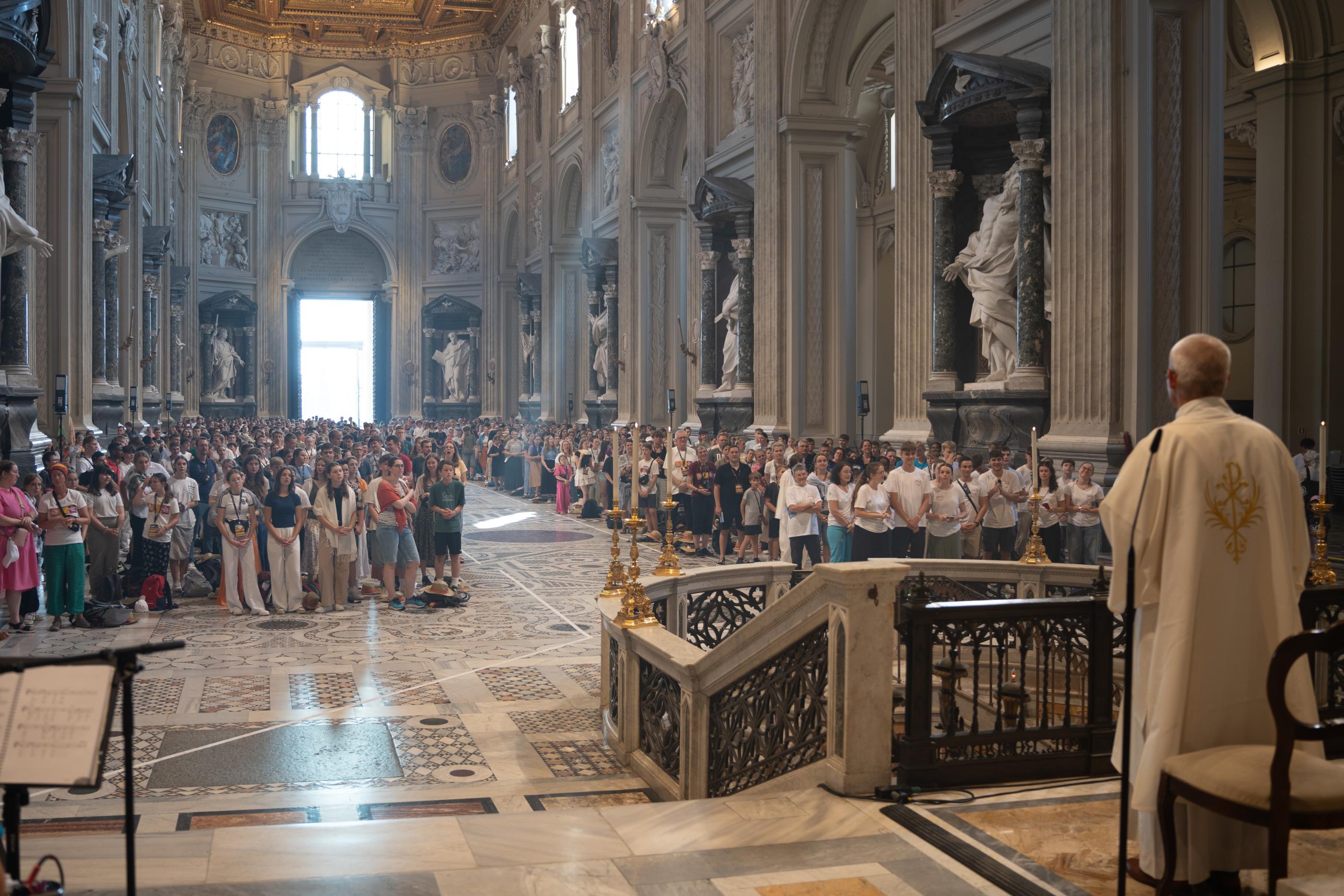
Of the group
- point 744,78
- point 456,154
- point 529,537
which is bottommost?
point 529,537

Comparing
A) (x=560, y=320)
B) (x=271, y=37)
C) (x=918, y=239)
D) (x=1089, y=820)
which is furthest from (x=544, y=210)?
(x=1089, y=820)

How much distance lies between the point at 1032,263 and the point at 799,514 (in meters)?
3.96

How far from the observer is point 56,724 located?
3297 mm

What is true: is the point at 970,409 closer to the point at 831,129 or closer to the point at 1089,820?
the point at 831,129

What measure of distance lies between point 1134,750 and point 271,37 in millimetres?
46600

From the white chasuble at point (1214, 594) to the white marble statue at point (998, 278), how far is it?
10.8m

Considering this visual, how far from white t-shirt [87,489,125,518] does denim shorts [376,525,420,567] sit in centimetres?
265

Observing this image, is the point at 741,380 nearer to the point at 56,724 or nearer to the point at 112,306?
the point at 112,306

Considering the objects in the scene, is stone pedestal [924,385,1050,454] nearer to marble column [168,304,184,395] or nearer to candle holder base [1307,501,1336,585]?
candle holder base [1307,501,1336,585]

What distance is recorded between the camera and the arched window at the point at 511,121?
43094mm

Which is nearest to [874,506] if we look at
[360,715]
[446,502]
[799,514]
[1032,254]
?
[799,514]

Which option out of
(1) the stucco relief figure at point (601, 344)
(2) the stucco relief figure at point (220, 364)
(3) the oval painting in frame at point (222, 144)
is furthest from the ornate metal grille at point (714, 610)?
(3) the oval painting in frame at point (222, 144)

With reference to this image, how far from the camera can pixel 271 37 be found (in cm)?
4534

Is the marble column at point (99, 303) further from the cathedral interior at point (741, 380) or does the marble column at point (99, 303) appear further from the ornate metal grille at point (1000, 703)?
the ornate metal grille at point (1000, 703)
